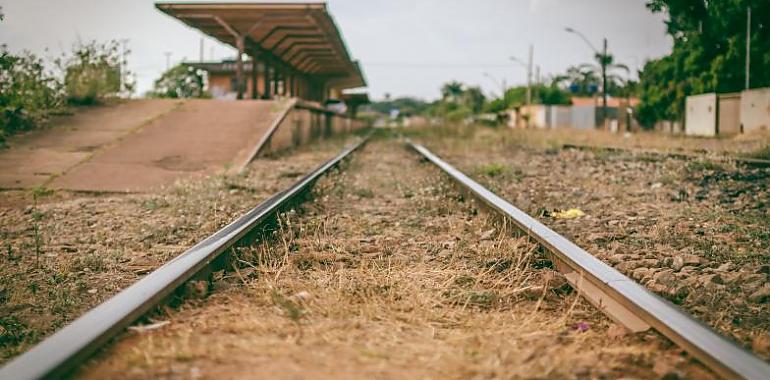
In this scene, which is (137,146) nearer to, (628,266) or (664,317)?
(628,266)

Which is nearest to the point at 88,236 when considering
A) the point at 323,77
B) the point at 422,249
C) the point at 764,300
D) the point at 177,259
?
the point at 177,259

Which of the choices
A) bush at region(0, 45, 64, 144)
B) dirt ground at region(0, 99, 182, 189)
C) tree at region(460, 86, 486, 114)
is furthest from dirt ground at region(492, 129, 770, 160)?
tree at region(460, 86, 486, 114)

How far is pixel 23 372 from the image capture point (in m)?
1.59

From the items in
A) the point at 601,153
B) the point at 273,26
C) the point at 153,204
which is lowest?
the point at 153,204

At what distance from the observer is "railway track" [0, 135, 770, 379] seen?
66.7 inches

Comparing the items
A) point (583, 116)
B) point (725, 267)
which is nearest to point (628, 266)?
point (725, 267)

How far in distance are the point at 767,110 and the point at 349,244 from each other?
2457 cm

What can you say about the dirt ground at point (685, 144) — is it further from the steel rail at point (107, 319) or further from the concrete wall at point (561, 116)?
the concrete wall at point (561, 116)

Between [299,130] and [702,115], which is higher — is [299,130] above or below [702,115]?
below

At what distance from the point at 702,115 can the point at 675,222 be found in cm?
2730

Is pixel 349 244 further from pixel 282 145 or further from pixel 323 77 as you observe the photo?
pixel 323 77

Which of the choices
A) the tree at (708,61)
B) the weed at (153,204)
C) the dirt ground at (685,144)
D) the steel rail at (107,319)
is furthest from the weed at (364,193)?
the tree at (708,61)

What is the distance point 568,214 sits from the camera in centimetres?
516

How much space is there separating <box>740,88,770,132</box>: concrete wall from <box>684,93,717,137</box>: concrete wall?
174cm
